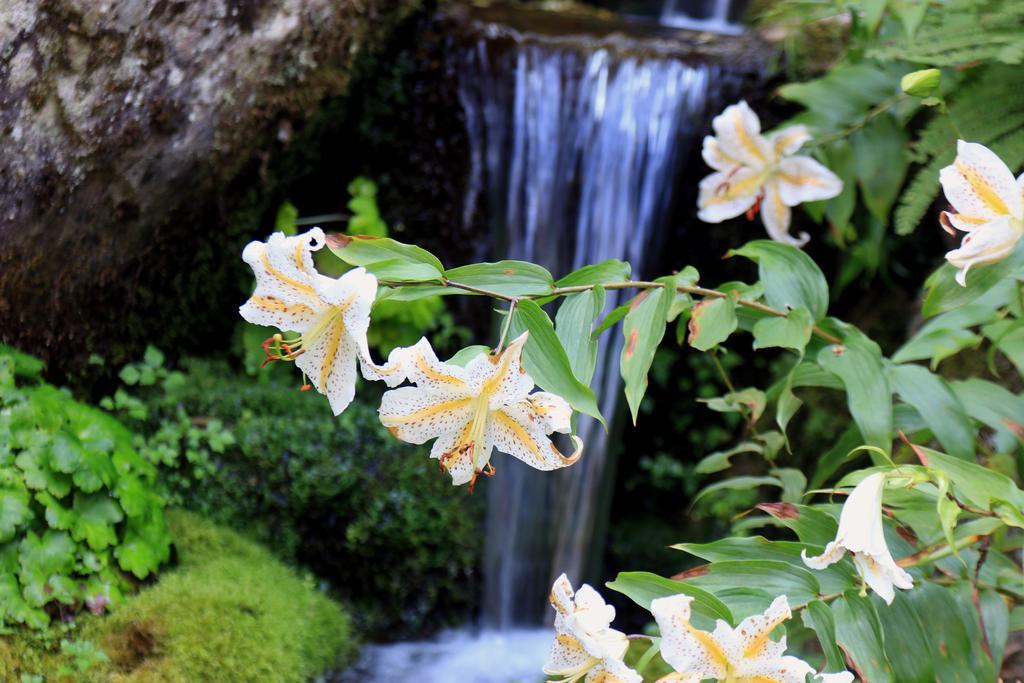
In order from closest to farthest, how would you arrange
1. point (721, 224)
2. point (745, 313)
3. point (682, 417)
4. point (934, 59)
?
point (745, 313) < point (934, 59) < point (721, 224) < point (682, 417)

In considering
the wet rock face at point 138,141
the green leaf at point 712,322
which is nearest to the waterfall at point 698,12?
the wet rock face at point 138,141

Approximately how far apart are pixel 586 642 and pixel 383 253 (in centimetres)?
62

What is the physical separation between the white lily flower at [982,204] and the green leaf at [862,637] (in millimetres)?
518

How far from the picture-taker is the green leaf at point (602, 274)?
4.66 ft

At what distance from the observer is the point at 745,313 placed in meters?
1.79

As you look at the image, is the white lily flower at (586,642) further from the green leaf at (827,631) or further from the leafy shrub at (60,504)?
the leafy shrub at (60,504)

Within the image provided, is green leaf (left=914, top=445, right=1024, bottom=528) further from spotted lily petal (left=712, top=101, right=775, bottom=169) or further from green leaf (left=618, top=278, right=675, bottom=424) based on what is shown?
spotted lily petal (left=712, top=101, right=775, bottom=169)

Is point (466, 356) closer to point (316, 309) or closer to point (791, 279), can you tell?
point (316, 309)

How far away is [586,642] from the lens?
4.10 ft

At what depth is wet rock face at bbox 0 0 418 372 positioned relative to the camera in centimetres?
224

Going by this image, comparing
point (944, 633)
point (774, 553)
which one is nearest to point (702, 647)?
point (774, 553)

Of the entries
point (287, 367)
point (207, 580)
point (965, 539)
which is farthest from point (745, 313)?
point (287, 367)

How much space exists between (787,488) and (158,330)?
7.03 ft

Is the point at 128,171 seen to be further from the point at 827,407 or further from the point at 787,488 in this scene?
the point at 827,407
